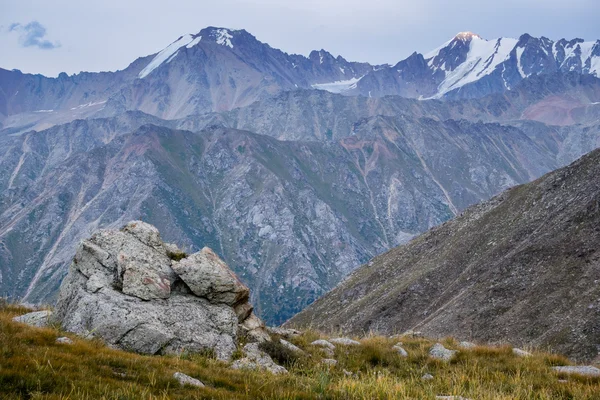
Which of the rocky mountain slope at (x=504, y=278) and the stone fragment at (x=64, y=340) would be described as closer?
the stone fragment at (x=64, y=340)

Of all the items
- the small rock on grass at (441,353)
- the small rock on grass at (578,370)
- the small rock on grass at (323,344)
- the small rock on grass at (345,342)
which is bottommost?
the small rock on grass at (323,344)

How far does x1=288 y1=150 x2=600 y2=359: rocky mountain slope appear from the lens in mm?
38844

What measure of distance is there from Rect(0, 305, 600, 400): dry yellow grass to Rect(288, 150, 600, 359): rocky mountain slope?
2297cm

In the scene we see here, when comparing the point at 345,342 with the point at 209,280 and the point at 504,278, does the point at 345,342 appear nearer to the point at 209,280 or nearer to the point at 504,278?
the point at 209,280

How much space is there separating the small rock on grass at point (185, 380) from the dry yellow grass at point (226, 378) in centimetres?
17

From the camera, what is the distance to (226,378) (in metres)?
10.3

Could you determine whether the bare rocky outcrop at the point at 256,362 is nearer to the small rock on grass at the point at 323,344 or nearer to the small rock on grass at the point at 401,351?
the small rock on grass at the point at 323,344

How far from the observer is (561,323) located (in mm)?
35938

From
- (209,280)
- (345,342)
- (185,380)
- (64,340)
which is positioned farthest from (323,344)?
(64,340)

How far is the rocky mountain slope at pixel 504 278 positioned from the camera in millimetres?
38844

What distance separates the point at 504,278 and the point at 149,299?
46.5 m

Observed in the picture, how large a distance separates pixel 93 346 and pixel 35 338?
1388 mm

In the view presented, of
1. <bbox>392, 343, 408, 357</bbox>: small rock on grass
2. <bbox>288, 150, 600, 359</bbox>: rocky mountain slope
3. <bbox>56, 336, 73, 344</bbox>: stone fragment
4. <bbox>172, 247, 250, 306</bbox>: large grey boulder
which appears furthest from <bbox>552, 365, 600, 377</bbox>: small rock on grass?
<bbox>288, 150, 600, 359</bbox>: rocky mountain slope

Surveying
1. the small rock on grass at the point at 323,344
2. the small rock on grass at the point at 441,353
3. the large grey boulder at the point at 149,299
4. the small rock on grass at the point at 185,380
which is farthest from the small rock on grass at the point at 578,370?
the small rock on grass at the point at 185,380
